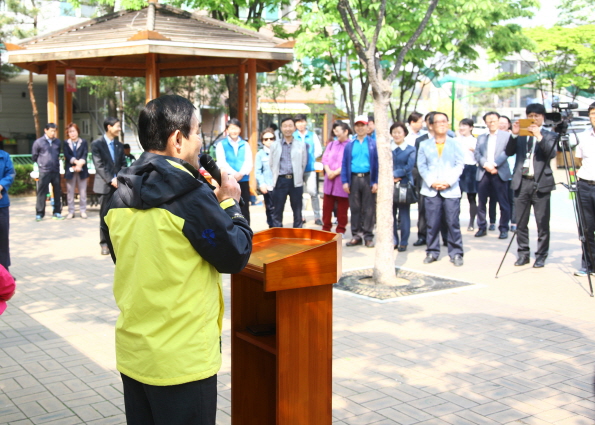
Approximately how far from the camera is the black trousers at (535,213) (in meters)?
8.66

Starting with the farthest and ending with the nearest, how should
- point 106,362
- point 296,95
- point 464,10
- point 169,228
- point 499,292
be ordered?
point 296,95
point 464,10
point 499,292
point 106,362
point 169,228

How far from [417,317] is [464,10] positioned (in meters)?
10.6

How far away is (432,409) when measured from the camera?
4.34 m

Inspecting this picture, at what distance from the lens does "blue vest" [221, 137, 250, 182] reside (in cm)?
995

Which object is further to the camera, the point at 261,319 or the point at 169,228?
the point at 261,319

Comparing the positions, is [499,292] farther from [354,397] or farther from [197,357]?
[197,357]

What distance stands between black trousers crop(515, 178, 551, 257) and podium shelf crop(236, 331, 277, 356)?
6106 millimetres

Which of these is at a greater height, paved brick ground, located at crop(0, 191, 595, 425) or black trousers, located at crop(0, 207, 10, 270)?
black trousers, located at crop(0, 207, 10, 270)

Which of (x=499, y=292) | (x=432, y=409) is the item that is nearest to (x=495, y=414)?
(x=432, y=409)

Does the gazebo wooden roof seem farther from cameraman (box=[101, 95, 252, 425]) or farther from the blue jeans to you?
cameraman (box=[101, 95, 252, 425])

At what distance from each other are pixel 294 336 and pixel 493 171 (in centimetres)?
882

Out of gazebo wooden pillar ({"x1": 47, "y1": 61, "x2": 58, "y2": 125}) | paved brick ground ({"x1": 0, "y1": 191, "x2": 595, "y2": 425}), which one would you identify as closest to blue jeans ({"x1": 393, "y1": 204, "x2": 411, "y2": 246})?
paved brick ground ({"x1": 0, "y1": 191, "x2": 595, "y2": 425})

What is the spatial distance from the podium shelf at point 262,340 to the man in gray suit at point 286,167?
7269 mm

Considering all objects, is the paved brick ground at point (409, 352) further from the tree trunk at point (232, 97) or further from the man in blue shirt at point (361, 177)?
the tree trunk at point (232, 97)
